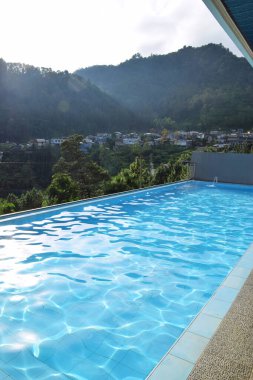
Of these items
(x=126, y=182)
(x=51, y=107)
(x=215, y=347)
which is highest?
(x=51, y=107)

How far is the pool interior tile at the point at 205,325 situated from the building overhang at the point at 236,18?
2242 millimetres

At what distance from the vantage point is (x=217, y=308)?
2439 mm

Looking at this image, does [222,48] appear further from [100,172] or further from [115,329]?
[115,329]

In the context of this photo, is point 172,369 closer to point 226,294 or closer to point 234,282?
point 226,294

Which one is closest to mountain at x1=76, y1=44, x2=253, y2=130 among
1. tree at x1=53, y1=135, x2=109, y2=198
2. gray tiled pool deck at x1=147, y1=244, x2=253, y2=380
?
tree at x1=53, y1=135, x2=109, y2=198

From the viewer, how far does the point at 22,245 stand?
4.32 meters

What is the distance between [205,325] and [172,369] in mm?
538

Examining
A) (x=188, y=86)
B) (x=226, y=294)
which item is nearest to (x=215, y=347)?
(x=226, y=294)

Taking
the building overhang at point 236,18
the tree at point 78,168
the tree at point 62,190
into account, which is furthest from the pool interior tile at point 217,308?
the tree at point 78,168

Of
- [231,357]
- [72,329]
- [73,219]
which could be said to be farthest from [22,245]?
[231,357]

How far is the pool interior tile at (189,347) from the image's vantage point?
1.88 m

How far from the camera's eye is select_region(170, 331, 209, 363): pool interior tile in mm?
1881

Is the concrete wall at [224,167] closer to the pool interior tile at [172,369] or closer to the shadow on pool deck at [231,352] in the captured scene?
the shadow on pool deck at [231,352]

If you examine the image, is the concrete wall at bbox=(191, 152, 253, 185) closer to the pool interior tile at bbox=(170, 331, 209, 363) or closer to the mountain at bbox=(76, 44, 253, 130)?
the pool interior tile at bbox=(170, 331, 209, 363)
